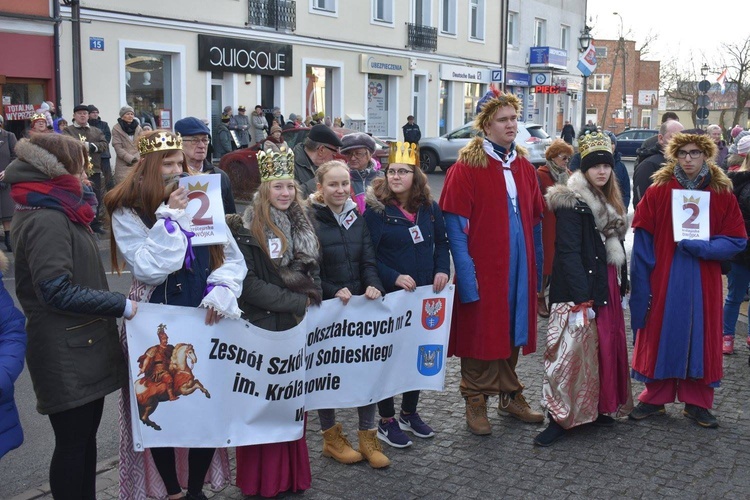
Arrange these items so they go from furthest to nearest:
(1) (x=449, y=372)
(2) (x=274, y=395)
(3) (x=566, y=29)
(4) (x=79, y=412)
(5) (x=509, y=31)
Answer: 1. (3) (x=566, y=29)
2. (5) (x=509, y=31)
3. (1) (x=449, y=372)
4. (2) (x=274, y=395)
5. (4) (x=79, y=412)

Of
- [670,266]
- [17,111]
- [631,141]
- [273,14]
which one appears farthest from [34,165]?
[631,141]

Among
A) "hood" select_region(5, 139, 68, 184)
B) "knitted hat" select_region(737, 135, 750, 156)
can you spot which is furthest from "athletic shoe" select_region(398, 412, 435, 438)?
"knitted hat" select_region(737, 135, 750, 156)

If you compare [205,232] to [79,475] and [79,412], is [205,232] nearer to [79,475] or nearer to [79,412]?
[79,412]

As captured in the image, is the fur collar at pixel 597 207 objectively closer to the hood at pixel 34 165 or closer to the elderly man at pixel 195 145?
the elderly man at pixel 195 145

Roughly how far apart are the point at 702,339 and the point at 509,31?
3630 centimetres

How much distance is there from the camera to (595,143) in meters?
5.59

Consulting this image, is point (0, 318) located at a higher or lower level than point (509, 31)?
lower

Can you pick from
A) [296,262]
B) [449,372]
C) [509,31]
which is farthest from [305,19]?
[296,262]

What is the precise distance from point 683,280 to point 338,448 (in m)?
2.60

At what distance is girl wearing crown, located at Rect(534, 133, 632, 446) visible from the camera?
541cm

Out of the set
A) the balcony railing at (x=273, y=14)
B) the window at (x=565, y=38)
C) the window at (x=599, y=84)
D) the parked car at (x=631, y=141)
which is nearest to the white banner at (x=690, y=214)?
the balcony railing at (x=273, y=14)

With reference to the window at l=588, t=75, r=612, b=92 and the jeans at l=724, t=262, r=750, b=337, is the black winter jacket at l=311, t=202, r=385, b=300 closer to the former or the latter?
the jeans at l=724, t=262, r=750, b=337

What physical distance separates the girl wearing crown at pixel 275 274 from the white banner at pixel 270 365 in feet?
0.42

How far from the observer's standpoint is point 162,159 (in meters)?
4.04
